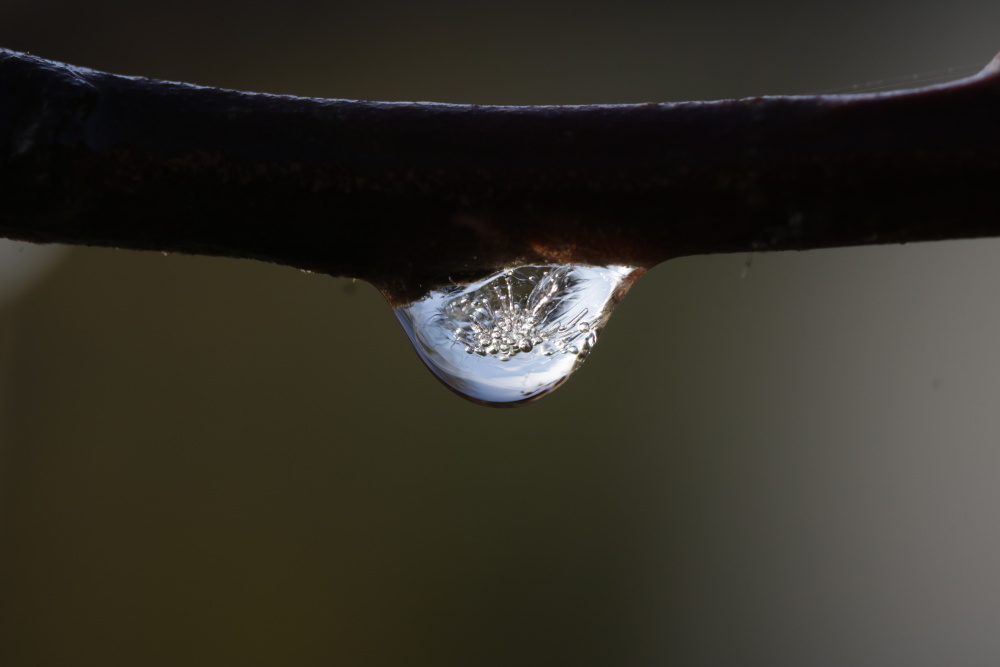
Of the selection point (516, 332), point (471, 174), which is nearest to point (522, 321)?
point (516, 332)

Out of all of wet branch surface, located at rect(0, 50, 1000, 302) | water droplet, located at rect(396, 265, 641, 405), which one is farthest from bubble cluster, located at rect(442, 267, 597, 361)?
wet branch surface, located at rect(0, 50, 1000, 302)

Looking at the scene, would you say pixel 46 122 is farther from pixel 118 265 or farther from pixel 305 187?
pixel 118 265

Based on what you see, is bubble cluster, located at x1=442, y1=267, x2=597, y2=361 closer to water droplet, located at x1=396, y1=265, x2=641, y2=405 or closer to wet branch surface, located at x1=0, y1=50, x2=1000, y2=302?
water droplet, located at x1=396, y1=265, x2=641, y2=405

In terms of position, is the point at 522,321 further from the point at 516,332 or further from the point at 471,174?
the point at 471,174

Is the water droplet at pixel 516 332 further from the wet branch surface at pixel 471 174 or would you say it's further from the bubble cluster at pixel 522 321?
the wet branch surface at pixel 471 174

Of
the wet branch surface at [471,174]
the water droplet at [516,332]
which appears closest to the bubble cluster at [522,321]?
the water droplet at [516,332]

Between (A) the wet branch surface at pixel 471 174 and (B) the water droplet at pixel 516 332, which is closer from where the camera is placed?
(A) the wet branch surface at pixel 471 174

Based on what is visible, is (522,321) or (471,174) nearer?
(471,174)
